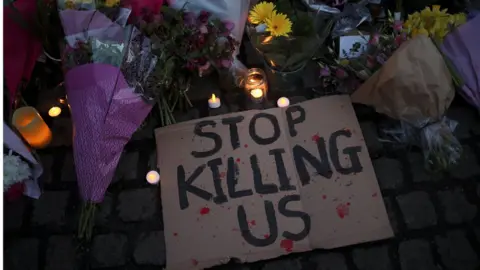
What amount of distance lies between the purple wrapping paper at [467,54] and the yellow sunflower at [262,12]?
2.90 ft

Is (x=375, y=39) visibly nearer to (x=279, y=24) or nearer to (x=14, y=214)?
(x=279, y=24)

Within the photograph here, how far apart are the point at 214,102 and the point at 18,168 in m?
0.95

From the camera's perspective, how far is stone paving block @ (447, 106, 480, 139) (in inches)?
88.6

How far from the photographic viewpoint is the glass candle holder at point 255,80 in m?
2.33

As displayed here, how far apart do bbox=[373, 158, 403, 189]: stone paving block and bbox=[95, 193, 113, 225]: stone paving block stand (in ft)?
4.05

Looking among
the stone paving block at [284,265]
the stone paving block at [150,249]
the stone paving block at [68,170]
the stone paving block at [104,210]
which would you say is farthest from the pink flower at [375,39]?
the stone paving block at [68,170]

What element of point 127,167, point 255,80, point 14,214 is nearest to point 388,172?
point 255,80

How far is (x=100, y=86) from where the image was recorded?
1.98 m

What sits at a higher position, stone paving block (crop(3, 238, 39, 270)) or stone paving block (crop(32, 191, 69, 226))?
stone paving block (crop(32, 191, 69, 226))

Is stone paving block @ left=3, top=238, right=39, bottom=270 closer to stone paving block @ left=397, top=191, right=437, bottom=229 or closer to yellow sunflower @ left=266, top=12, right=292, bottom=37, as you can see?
yellow sunflower @ left=266, top=12, right=292, bottom=37

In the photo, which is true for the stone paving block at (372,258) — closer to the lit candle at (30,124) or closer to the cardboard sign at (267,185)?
the cardboard sign at (267,185)

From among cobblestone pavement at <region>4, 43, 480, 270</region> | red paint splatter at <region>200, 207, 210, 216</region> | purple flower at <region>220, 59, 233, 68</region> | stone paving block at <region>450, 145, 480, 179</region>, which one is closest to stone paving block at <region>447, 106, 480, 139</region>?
cobblestone pavement at <region>4, 43, 480, 270</region>

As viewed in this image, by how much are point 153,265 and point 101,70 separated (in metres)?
0.86

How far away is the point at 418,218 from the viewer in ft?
6.63
